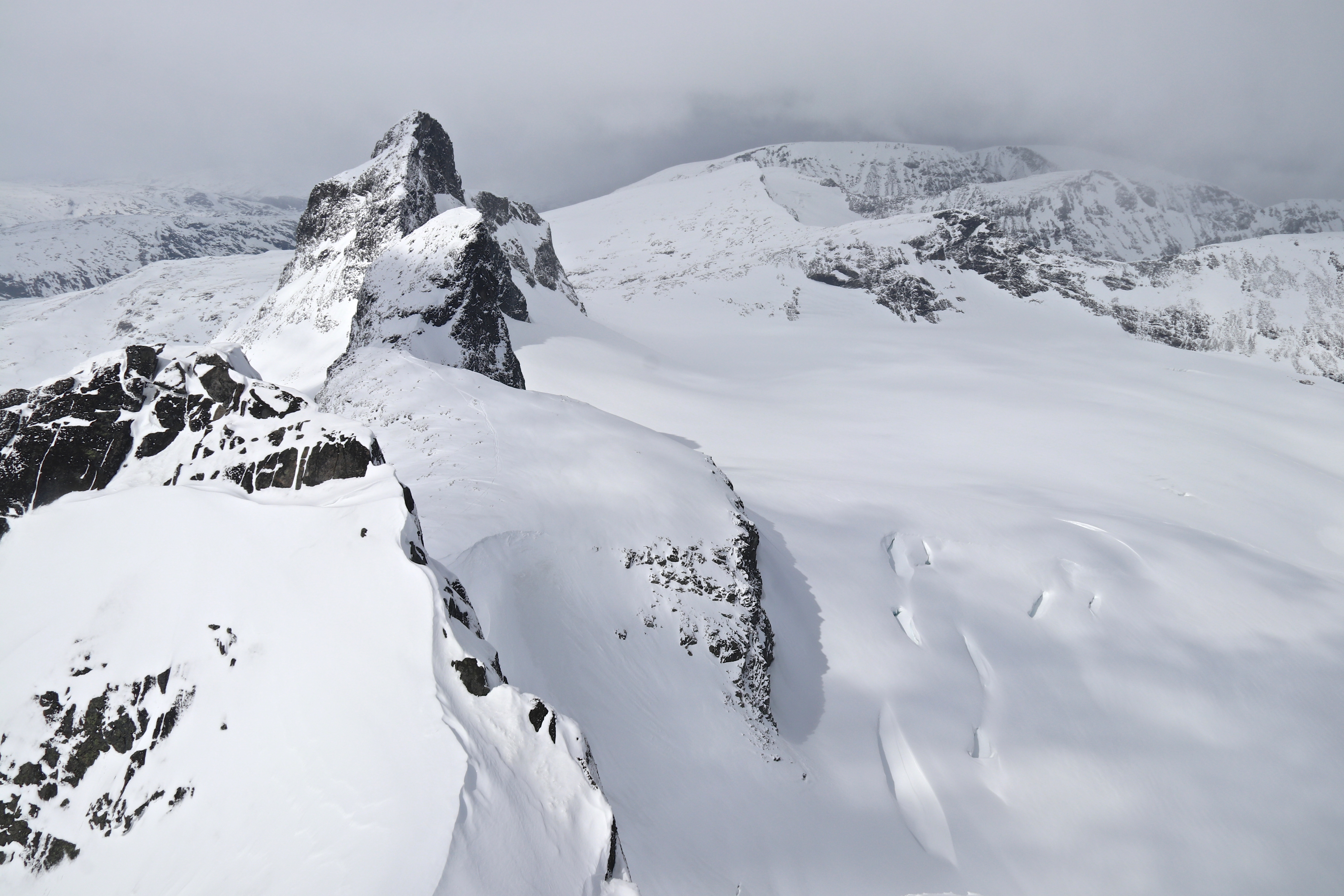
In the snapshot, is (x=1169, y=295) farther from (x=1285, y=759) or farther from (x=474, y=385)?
(x=474, y=385)

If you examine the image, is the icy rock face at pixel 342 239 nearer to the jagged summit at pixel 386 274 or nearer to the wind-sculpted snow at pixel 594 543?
the jagged summit at pixel 386 274

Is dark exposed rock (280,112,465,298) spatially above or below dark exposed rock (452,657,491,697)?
above

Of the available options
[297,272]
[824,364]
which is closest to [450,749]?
[297,272]

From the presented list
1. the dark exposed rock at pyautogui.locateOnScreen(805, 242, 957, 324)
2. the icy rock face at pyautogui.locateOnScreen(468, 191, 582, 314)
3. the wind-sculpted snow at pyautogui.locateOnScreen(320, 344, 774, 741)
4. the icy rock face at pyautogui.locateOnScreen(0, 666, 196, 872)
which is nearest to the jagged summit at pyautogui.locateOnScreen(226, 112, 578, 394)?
the icy rock face at pyautogui.locateOnScreen(468, 191, 582, 314)

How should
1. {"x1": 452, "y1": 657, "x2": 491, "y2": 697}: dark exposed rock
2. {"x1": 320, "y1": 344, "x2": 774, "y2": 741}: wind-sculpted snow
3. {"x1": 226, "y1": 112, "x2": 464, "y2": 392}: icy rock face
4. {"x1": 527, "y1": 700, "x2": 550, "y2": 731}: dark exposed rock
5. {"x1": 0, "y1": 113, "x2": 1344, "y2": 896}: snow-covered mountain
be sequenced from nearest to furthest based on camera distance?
{"x1": 0, "y1": 113, "x2": 1344, "y2": 896}: snow-covered mountain → {"x1": 452, "y1": 657, "x2": 491, "y2": 697}: dark exposed rock → {"x1": 527, "y1": 700, "x2": 550, "y2": 731}: dark exposed rock → {"x1": 320, "y1": 344, "x2": 774, "y2": 741}: wind-sculpted snow → {"x1": 226, "y1": 112, "x2": 464, "y2": 392}: icy rock face

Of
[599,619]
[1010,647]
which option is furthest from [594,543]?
[1010,647]

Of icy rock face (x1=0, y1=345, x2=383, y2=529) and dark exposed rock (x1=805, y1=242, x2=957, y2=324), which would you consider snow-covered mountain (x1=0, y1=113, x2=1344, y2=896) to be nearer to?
icy rock face (x1=0, y1=345, x2=383, y2=529)

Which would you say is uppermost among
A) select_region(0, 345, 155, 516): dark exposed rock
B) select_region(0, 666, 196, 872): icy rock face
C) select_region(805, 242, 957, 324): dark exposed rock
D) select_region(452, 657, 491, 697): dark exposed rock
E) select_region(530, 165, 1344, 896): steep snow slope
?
select_region(0, 345, 155, 516): dark exposed rock
